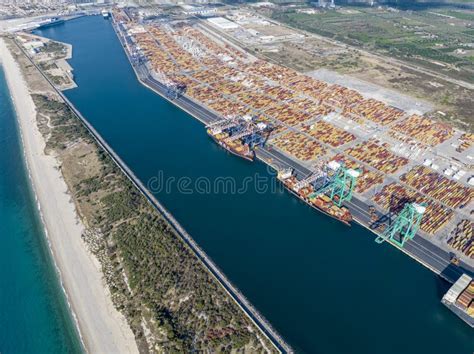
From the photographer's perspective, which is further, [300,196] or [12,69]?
[12,69]

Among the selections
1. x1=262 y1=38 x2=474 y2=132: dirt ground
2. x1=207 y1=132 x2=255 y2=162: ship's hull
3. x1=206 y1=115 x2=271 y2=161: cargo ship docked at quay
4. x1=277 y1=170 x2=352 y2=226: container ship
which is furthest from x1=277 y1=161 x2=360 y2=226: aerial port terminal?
x1=262 y1=38 x2=474 y2=132: dirt ground

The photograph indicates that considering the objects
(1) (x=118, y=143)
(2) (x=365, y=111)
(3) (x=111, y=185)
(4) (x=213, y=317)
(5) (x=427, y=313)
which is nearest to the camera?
(4) (x=213, y=317)

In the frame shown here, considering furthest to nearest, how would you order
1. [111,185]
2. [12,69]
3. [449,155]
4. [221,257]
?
[12,69], [449,155], [111,185], [221,257]

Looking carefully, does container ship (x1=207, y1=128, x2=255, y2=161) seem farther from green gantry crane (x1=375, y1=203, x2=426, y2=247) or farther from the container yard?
green gantry crane (x1=375, y1=203, x2=426, y2=247)

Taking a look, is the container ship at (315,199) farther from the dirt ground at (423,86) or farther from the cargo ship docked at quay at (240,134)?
the dirt ground at (423,86)

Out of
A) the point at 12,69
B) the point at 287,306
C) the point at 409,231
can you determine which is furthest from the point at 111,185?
the point at 12,69

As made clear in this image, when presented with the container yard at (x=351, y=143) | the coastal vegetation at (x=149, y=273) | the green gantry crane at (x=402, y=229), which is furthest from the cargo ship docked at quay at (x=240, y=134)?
the green gantry crane at (x=402, y=229)

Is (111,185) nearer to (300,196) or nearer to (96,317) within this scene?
(96,317)
